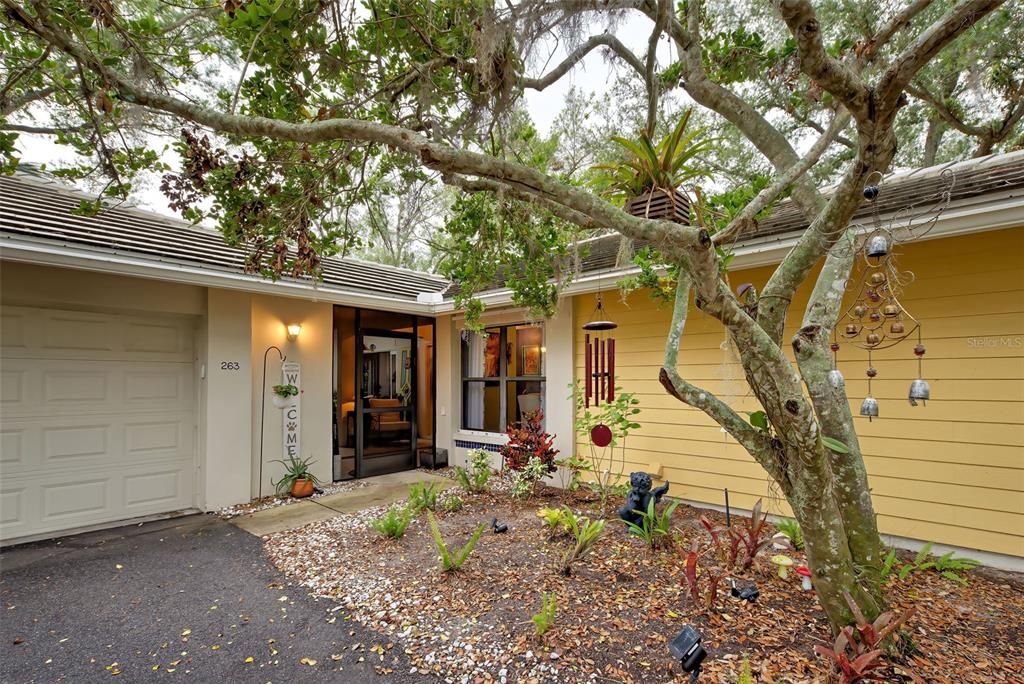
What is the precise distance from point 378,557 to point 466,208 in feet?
10.7

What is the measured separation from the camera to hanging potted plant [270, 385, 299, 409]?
6.02m

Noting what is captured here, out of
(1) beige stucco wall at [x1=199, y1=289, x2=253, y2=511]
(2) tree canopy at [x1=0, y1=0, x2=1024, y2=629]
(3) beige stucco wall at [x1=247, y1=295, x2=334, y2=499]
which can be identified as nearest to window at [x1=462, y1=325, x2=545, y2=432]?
(3) beige stucco wall at [x1=247, y1=295, x2=334, y2=499]

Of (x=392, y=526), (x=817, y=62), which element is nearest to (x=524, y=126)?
(x=817, y=62)

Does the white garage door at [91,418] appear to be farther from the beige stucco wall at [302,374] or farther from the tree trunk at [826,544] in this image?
the tree trunk at [826,544]

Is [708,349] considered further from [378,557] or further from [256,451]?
[256,451]

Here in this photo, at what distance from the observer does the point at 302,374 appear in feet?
21.3

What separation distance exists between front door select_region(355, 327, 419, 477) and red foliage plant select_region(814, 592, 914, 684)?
20.9 feet

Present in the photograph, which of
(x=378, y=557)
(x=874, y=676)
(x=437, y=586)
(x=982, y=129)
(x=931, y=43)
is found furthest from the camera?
(x=982, y=129)

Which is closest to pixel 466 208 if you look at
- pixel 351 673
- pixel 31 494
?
pixel 351 673

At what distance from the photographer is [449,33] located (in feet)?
11.0

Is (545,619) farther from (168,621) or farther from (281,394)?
(281,394)

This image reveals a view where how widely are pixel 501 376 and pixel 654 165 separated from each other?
4764 millimetres

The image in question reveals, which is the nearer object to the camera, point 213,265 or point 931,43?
point 931,43

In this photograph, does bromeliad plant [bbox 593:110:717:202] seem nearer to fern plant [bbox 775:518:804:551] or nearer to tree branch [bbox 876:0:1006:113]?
tree branch [bbox 876:0:1006:113]
